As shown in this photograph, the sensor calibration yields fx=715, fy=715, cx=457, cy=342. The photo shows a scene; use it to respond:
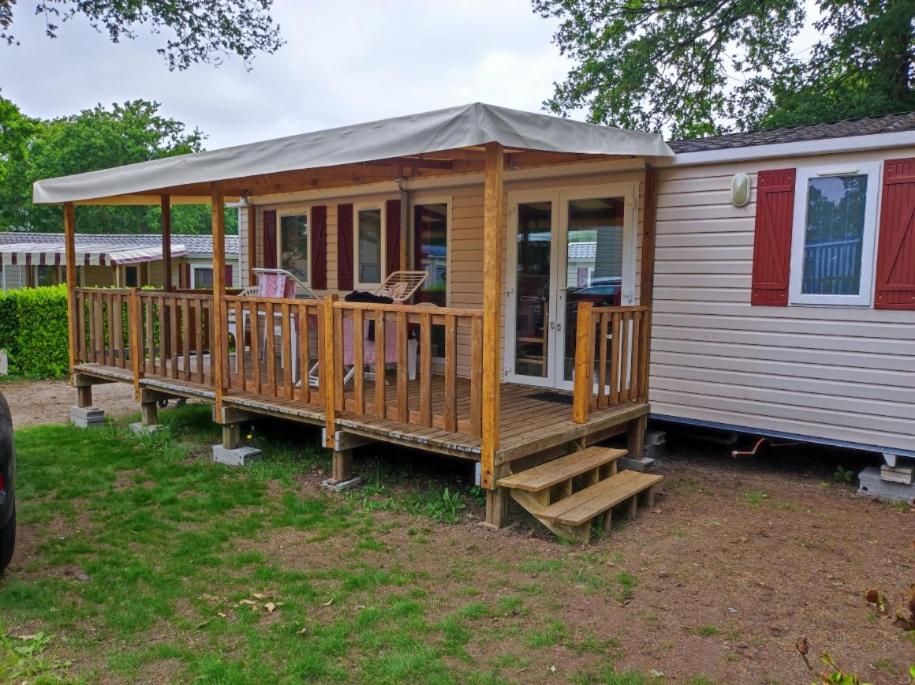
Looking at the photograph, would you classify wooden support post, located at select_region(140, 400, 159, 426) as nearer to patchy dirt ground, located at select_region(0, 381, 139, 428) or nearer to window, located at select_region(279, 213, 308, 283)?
patchy dirt ground, located at select_region(0, 381, 139, 428)

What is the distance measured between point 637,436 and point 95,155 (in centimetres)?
2790

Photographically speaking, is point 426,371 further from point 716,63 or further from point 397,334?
point 716,63

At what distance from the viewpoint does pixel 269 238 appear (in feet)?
28.6


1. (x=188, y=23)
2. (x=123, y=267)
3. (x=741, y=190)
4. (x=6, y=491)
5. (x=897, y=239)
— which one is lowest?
(x=6, y=491)

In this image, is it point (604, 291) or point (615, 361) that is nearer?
point (615, 361)

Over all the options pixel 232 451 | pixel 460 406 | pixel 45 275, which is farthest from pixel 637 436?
pixel 45 275

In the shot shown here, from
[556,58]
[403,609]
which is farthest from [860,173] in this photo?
[556,58]

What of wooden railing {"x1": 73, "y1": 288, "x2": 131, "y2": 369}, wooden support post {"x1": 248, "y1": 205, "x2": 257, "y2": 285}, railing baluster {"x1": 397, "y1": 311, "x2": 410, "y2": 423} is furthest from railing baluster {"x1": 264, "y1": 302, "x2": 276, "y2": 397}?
wooden support post {"x1": 248, "y1": 205, "x2": 257, "y2": 285}

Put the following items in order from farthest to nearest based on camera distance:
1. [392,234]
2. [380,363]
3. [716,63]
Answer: [716,63]
[392,234]
[380,363]

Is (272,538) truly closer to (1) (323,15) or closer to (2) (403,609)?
(2) (403,609)

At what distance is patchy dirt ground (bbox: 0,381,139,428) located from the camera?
757cm

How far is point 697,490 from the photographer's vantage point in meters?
5.02

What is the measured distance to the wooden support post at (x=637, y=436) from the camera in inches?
219

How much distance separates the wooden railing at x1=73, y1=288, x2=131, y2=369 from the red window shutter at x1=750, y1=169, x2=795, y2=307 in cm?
540
